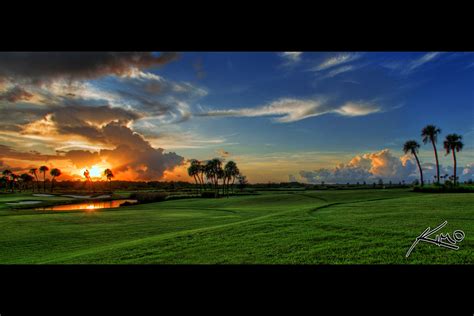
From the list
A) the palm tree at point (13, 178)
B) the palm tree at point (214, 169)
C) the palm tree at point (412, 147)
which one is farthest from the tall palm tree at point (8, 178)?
the palm tree at point (412, 147)

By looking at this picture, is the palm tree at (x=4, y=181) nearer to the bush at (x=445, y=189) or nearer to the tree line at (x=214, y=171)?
the tree line at (x=214, y=171)

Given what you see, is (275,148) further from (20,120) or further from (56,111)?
(20,120)

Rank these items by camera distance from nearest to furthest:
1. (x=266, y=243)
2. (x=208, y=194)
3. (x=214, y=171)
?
(x=266, y=243) < (x=214, y=171) < (x=208, y=194)

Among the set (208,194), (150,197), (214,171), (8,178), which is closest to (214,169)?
(214,171)

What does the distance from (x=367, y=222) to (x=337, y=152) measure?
395cm

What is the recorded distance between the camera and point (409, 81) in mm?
8047

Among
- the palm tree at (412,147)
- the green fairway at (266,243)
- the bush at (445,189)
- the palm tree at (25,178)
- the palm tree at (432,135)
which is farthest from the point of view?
the palm tree at (25,178)

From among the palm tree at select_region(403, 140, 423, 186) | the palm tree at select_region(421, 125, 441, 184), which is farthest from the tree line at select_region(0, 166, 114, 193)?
the palm tree at select_region(421, 125, 441, 184)

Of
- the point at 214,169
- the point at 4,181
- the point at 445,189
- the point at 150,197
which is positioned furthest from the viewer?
the point at 4,181

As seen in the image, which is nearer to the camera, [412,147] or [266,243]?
[266,243]

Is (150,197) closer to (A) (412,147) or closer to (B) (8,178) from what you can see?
(B) (8,178)

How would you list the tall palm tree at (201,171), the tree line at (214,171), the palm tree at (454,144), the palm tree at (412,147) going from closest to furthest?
1. the palm tree at (454,144)
2. the palm tree at (412,147)
3. the tree line at (214,171)
4. the tall palm tree at (201,171)
